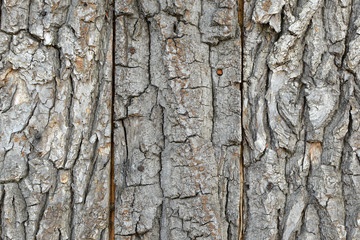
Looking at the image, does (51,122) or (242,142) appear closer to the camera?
(51,122)

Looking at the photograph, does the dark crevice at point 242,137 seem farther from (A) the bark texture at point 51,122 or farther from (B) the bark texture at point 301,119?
(A) the bark texture at point 51,122

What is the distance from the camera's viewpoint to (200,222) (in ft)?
5.21

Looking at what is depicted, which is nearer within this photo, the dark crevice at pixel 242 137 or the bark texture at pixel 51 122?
the bark texture at pixel 51 122

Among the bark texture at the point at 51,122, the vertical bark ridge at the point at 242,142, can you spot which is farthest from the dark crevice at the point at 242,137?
the bark texture at the point at 51,122

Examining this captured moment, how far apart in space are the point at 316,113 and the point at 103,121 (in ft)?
3.19

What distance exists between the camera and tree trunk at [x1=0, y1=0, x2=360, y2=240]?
1.57 metres

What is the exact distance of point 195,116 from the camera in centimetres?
161

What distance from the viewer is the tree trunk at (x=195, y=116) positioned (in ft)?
5.15

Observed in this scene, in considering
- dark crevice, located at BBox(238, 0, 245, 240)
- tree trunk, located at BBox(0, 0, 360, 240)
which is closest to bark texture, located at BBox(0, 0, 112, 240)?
tree trunk, located at BBox(0, 0, 360, 240)

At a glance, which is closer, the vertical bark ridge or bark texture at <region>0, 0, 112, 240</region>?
bark texture at <region>0, 0, 112, 240</region>

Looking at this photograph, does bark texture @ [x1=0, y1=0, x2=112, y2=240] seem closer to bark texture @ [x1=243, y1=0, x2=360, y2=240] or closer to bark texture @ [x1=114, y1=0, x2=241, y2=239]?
bark texture @ [x1=114, y1=0, x2=241, y2=239]

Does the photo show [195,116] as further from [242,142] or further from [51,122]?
[51,122]

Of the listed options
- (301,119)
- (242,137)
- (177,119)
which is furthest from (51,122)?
(301,119)

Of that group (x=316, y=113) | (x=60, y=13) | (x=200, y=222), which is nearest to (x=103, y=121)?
(x=60, y=13)
